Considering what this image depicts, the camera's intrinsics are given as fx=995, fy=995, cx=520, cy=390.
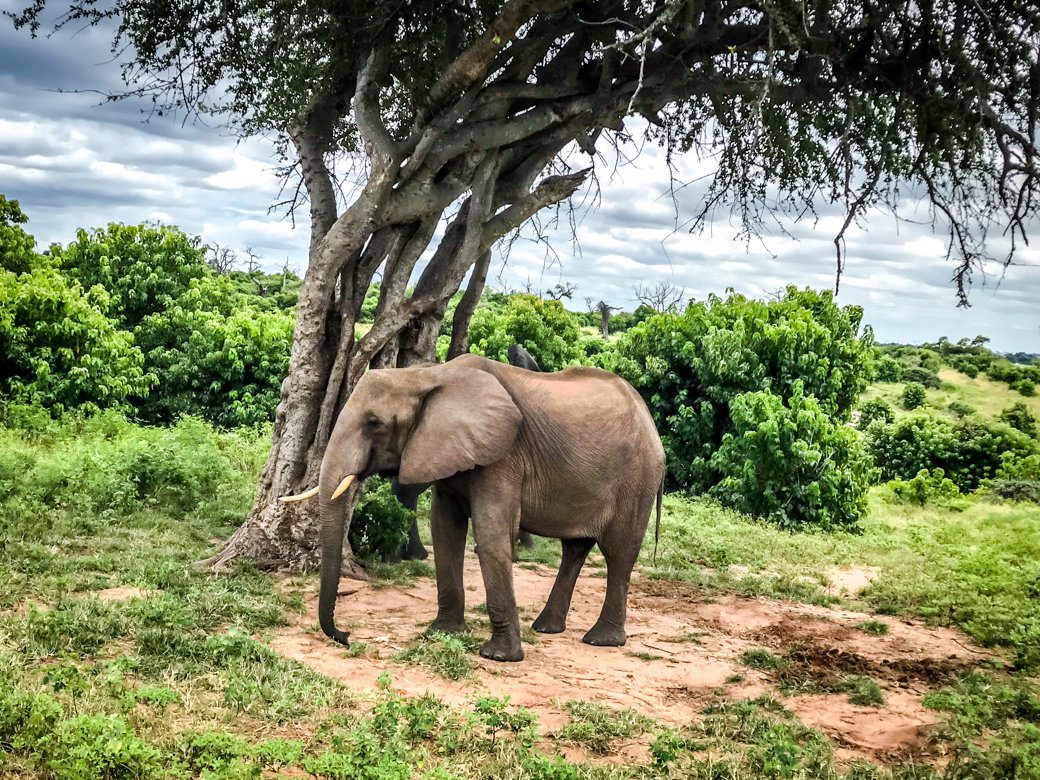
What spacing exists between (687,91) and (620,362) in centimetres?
1249

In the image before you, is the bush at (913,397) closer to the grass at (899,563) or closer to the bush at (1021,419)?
the bush at (1021,419)

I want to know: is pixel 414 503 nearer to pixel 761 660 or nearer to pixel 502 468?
pixel 502 468

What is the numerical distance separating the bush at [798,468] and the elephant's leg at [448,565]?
400 inches

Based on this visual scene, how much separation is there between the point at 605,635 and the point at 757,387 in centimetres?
1287

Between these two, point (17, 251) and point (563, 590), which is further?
point (17, 251)

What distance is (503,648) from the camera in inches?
298

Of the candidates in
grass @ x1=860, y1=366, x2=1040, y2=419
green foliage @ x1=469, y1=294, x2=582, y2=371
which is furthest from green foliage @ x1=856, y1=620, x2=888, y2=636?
grass @ x1=860, y1=366, x2=1040, y2=419

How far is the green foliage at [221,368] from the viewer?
24.7 metres

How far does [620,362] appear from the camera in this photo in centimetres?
2294

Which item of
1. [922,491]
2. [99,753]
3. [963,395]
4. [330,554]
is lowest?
[99,753]

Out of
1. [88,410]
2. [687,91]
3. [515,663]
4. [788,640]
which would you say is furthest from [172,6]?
[88,410]

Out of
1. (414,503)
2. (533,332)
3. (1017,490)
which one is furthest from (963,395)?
(414,503)

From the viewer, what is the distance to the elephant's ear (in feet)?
24.6

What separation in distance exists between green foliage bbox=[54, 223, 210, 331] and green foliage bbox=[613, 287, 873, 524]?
46.3ft
